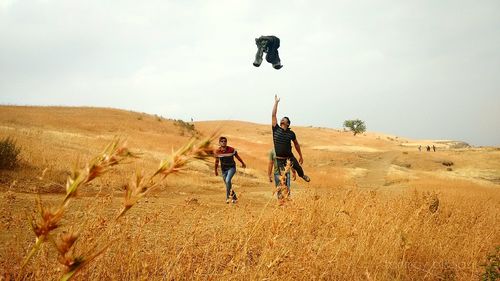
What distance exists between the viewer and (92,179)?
1.04m

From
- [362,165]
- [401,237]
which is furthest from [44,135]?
[362,165]

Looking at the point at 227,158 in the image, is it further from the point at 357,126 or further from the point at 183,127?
the point at 357,126

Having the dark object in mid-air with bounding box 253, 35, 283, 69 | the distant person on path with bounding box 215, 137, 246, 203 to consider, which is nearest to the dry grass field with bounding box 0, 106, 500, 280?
the distant person on path with bounding box 215, 137, 246, 203

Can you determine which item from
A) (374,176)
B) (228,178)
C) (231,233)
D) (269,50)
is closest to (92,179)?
(231,233)

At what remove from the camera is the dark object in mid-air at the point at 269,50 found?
12.9m

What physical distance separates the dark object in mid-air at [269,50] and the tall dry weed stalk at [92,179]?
11888 mm

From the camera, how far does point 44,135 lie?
21.7 metres

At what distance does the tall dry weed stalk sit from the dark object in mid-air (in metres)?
11.9

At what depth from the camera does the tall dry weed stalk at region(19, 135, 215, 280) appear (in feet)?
3.16

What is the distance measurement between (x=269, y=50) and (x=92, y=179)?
12.6 meters

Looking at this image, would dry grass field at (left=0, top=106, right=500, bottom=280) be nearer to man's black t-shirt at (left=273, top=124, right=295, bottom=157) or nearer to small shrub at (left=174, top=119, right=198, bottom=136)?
man's black t-shirt at (left=273, top=124, right=295, bottom=157)

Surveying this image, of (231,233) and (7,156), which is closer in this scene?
(231,233)

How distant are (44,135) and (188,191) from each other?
41.5 ft

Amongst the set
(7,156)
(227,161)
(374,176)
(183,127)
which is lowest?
(374,176)
